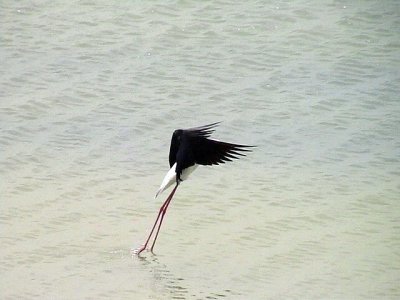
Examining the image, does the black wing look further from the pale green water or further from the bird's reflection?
the bird's reflection

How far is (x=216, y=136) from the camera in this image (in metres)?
7.93

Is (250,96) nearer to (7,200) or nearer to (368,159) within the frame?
(368,159)

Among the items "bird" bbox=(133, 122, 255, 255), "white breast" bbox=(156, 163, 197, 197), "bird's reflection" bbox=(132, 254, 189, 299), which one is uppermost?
"bird" bbox=(133, 122, 255, 255)

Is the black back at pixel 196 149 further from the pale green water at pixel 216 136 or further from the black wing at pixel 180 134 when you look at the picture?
the pale green water at pixel 216 136

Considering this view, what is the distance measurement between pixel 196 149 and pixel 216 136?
60.0 inches

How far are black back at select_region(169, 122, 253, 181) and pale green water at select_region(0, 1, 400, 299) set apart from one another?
39 centimetres

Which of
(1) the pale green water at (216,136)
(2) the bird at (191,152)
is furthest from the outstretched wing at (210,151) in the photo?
(1) the pale green water at (216,136)

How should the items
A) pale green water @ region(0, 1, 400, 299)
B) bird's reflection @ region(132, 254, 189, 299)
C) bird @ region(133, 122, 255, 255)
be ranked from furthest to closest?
bird @ region(133, 122, 255, 255) → pale green water @ region(0, 1, 400, 299) → bird's reflection @ region(132, 254, 189, 299)

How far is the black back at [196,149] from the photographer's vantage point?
21.0 ft

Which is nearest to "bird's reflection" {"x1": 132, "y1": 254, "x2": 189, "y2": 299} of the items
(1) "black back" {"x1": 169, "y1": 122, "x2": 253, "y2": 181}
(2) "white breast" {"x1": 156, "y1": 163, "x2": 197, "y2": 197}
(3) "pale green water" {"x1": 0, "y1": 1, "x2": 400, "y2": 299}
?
(3) "pale green water" {"x1": 0, "y1": 1, "x2": 400, "y2": 299}

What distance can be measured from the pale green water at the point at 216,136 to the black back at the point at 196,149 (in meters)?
0.39

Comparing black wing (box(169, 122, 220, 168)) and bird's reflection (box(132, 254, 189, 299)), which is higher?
black wing (box(169, 122, 220, 168))

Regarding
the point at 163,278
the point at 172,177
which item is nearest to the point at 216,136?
the point at 172,177

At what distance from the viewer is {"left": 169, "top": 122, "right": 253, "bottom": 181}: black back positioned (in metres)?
6.41
